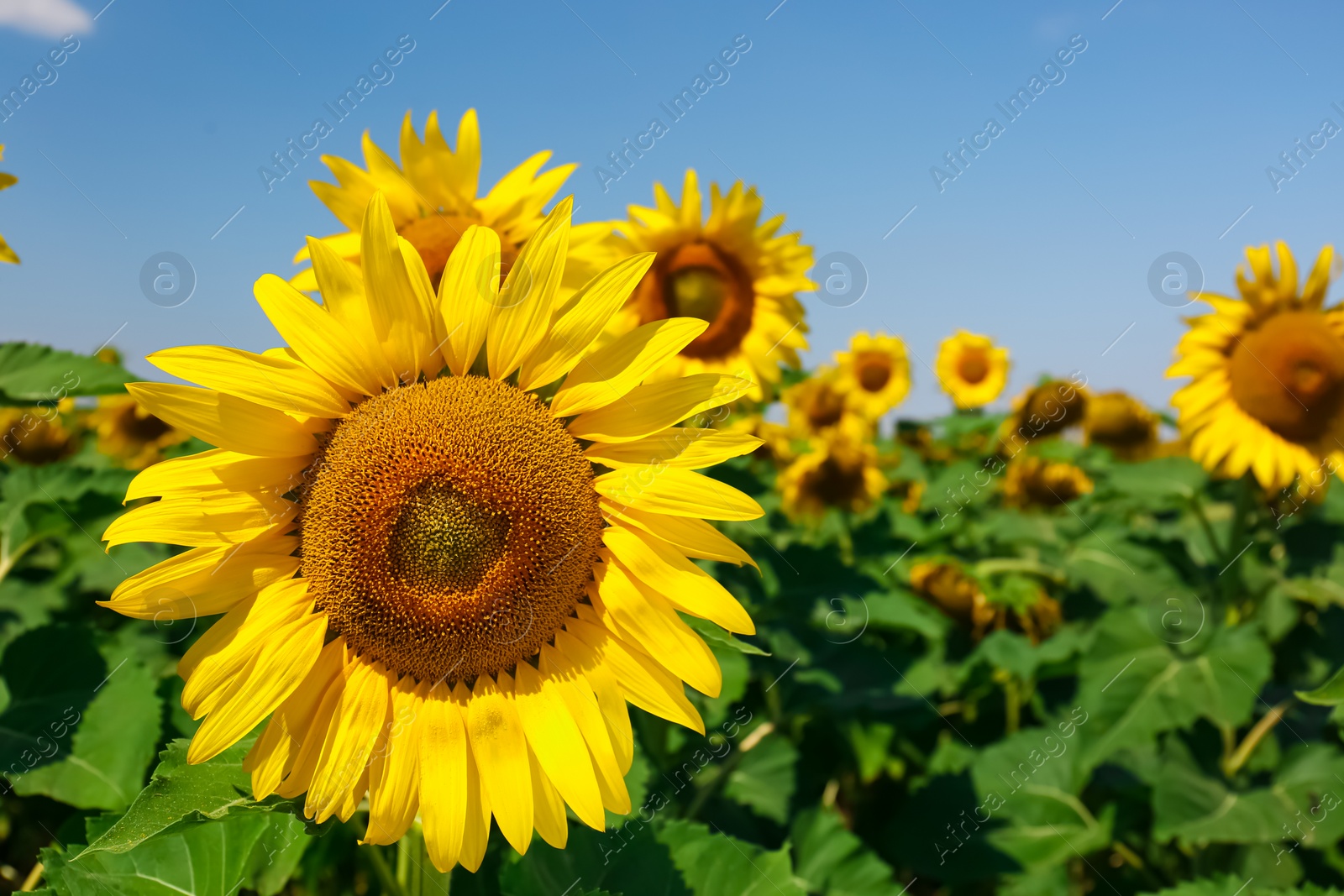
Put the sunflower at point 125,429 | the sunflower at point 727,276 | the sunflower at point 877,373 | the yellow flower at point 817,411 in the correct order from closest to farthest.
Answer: the sunflower at point 727,276, the sunflower at point 125,429, the yellow flower at point 817,411, the sunflower at point 877,373

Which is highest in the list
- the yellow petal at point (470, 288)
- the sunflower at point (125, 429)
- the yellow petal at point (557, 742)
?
the sunflower at point (125, 429)

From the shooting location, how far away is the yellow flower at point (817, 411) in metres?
7.20

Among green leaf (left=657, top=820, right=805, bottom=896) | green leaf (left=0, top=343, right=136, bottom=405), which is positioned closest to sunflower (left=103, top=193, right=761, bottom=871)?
green leaf (left=657, top=820, right=805, bottom=896)

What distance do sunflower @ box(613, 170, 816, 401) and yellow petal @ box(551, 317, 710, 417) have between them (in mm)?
2021

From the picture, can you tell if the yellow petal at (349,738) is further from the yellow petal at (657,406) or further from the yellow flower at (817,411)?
the yellow flower at (817,411)

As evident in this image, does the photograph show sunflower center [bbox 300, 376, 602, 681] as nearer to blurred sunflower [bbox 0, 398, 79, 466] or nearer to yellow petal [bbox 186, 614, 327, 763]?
yellow petal [bbox 186, 614, 327, 763]

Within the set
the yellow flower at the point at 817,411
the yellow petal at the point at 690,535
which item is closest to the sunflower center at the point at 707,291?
the yellow petal at the point at 690,535

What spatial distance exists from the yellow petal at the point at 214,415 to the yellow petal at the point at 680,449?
2.07ft

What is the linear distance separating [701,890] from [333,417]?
147 centimetres

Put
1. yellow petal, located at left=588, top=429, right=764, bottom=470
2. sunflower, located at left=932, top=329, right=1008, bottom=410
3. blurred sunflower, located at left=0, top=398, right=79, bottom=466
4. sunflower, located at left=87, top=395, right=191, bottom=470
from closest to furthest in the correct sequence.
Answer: yellow petal, located at left=588, top=429, right=764, bottom=470 < blurred sunflower, located at left=0, top=398, right=79, bottom=466 < sunflower, located at left=87, top=395, right=191, bottom=470 < sunflower, located at left=932, top=329, right=1008, bottom=410

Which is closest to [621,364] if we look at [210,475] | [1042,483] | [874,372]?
[210,475]

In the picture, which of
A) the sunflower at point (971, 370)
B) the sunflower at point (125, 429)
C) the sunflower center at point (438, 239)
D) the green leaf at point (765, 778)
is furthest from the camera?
the sunflower at point (971, 370)

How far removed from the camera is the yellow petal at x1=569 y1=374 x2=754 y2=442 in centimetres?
174

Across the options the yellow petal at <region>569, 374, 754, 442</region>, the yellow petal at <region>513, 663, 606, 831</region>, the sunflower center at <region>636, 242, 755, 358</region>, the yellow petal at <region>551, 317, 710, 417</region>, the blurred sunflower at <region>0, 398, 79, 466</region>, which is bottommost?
the yellow petal at <region>513, 663, 606, 831</region>
